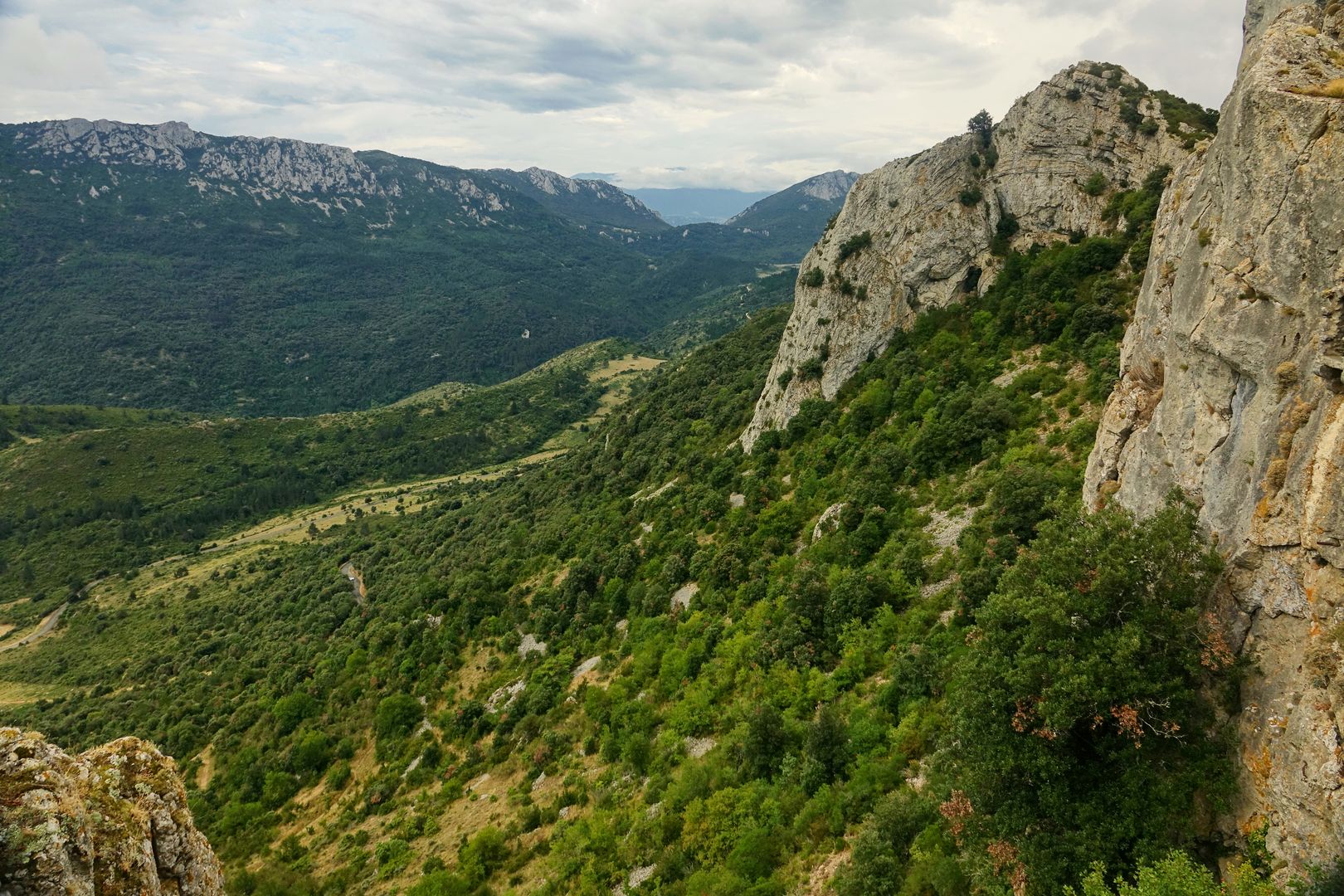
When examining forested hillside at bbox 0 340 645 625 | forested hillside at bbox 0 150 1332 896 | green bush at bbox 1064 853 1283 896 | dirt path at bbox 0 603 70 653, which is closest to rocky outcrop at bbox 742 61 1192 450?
forested hillside at bbox 0 150 1332 896

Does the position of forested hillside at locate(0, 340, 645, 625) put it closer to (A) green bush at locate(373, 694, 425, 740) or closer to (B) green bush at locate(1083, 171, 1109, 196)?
(A) green bush at locate(373, 694, 425, 740)

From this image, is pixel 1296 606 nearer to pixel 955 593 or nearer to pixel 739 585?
pixel 955 593

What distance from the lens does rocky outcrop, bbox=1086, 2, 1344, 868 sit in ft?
30.3

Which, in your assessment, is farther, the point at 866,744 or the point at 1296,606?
the point at 866,744

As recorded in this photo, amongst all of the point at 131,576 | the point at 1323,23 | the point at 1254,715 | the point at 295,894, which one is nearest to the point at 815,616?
the point at 1254,715

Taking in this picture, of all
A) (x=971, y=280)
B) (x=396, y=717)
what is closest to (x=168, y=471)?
(x=396, y=717)

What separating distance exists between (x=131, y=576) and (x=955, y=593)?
159 meters

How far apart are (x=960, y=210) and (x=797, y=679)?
37301mm

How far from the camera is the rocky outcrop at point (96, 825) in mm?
9102

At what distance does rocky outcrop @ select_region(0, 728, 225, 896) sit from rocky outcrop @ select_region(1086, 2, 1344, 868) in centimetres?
1921

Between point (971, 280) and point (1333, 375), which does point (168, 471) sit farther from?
point (1333, 375)

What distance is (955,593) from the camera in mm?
21531

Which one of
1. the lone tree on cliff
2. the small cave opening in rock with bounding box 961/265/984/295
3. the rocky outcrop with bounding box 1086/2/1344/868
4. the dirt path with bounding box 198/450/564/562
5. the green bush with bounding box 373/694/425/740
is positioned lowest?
the dirt path with bounding box 198/450/564/562

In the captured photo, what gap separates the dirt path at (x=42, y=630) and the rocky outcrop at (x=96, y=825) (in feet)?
443
